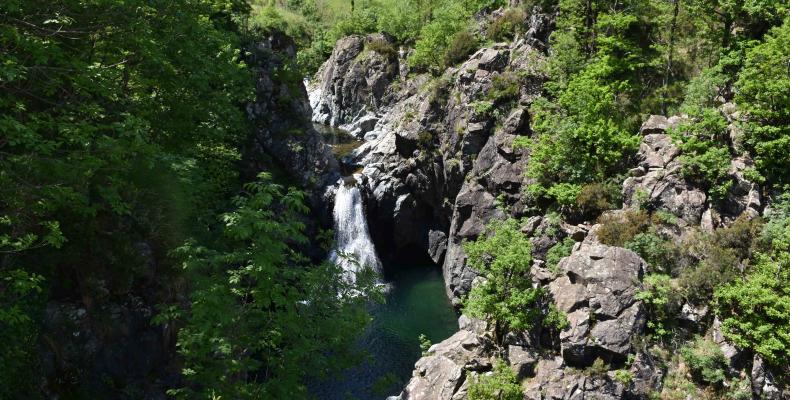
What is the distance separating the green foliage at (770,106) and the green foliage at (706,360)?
7.58m

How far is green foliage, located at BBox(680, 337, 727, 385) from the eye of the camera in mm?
16859

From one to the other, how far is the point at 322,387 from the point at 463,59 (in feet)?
82.9

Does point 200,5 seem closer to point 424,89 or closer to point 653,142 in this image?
point 653,142

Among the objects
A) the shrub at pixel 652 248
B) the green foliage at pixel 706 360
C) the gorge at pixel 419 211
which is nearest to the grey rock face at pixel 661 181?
the gorge at pixel 419 211

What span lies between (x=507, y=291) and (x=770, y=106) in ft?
42.5

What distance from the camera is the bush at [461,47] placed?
3712 cm

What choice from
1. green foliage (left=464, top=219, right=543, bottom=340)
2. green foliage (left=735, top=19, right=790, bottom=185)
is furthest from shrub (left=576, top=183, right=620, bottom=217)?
green foliage (left=735, top=19, right=790, bottom=185)

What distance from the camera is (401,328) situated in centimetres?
2884

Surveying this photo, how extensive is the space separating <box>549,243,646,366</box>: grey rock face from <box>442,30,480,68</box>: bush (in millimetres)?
21628

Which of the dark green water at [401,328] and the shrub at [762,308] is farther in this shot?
the dark green water at [401,328]

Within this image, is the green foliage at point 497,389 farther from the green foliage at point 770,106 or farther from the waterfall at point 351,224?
the waterfall at point 351,224

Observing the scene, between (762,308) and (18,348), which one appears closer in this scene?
(18,348)

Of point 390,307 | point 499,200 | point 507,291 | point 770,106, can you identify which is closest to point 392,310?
point 390,307

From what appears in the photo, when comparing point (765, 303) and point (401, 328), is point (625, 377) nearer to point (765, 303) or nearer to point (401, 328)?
point (765, 303)
